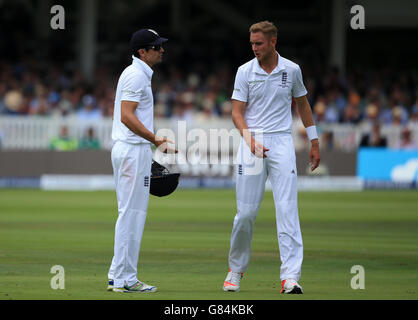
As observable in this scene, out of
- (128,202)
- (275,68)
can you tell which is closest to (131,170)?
(128,202)

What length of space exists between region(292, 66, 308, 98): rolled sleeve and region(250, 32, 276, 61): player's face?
0.34 m

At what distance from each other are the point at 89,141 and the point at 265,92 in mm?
19313

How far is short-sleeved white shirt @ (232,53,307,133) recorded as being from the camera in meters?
9.25

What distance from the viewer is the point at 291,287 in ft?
29.1

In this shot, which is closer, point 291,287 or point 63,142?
point 291,287

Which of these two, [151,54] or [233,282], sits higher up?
[151,54]

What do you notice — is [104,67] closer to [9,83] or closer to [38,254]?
[9,83]

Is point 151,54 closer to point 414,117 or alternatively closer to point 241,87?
point 241,87

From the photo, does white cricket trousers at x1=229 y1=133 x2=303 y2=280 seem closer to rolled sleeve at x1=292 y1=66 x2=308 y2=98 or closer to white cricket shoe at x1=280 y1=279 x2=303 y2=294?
white cricket shoe at x1=280 y1=279 x2=303 y2=294

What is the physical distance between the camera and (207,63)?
3431cm

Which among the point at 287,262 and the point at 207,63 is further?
the point at 207,63

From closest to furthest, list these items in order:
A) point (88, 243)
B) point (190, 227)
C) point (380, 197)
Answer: point (88, 243)
point (190, 227)
point (380, 197)

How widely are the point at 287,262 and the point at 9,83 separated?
22.2 metres

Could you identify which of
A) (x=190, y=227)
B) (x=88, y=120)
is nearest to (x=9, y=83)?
(x=88, y=120)
